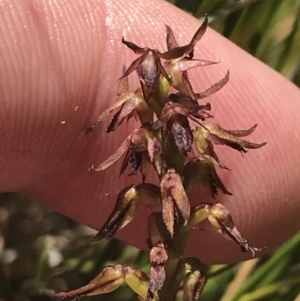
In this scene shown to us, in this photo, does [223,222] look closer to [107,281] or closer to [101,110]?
[107,281]

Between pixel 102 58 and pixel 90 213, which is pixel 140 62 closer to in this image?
pixel 102 58

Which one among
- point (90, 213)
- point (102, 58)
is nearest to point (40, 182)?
point (90, 213)

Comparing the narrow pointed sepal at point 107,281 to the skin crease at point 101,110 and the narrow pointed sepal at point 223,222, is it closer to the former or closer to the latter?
the narrow pointed sepal at point 223,222

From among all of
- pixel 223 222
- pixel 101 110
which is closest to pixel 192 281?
pixel 223 222

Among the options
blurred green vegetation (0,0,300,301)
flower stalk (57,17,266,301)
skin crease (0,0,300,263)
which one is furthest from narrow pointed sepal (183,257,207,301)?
blurred green vegetation (0,0,300,301)

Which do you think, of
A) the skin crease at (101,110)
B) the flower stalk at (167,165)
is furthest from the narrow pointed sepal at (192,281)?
the skin crease at (101,110)

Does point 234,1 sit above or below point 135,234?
above
